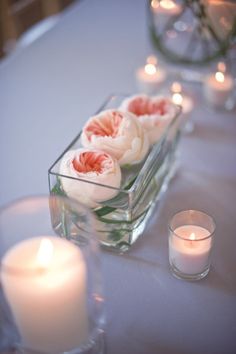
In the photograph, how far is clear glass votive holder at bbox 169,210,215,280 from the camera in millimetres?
679

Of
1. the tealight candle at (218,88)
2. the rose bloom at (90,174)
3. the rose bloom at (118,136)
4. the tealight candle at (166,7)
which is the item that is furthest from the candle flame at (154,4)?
the rose bloom at (90,174)

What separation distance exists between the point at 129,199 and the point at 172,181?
0.24 m

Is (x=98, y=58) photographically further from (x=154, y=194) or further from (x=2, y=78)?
(x=154, y=194)

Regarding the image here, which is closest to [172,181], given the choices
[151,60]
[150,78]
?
[150,78]

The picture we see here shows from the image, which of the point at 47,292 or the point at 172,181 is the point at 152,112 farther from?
the point at 47,292

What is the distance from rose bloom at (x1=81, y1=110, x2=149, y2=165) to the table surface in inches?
5.7

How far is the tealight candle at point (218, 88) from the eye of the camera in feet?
3.61

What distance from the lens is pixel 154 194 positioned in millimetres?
812

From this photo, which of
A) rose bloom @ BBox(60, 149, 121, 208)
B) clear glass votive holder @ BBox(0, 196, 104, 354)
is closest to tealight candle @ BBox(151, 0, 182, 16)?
rose bloom @ BBox(60, 149, 121, 208)

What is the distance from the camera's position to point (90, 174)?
672 millimetres

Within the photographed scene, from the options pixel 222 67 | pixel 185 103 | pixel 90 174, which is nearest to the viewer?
pixel 90 174

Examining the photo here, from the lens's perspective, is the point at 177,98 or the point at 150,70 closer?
the point at 177,98

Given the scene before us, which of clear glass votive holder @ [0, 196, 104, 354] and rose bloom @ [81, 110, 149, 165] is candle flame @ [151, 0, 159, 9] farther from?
clear glass votive holder @ [0, 196, 104, 354]

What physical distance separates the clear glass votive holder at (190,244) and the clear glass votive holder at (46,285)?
157 millimetres
